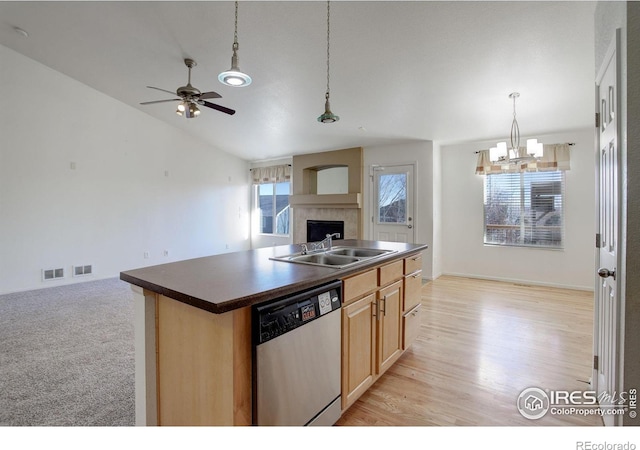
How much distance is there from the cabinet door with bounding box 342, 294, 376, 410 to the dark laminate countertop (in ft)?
0.78

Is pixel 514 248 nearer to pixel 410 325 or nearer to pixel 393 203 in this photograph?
pixel 393 203

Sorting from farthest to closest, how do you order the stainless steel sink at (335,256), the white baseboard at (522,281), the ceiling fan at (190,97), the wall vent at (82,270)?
the wall vent at (82,270)
the white baseboard at (522,281)
the ceiling fan at (190,97)
the stainless steel sink at (335,256)

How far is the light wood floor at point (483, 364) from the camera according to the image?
5.86 feet

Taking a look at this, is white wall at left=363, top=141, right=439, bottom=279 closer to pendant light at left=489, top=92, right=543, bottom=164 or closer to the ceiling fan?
pendant light at left=489, top=92, right=543, bottom=164

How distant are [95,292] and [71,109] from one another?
9.71 feet

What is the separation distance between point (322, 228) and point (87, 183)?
14.0 feet

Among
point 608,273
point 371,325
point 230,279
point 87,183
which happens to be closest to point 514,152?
point 608,273

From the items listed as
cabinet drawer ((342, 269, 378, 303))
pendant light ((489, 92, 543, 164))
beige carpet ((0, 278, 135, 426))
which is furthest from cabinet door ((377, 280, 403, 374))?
pendant light ((489, 92, 543, 164))

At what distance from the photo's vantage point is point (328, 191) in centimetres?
706

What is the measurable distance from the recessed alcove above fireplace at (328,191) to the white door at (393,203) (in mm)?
332

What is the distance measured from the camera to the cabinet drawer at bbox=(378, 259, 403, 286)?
203 cm

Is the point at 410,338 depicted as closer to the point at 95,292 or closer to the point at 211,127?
the point at 95,292
